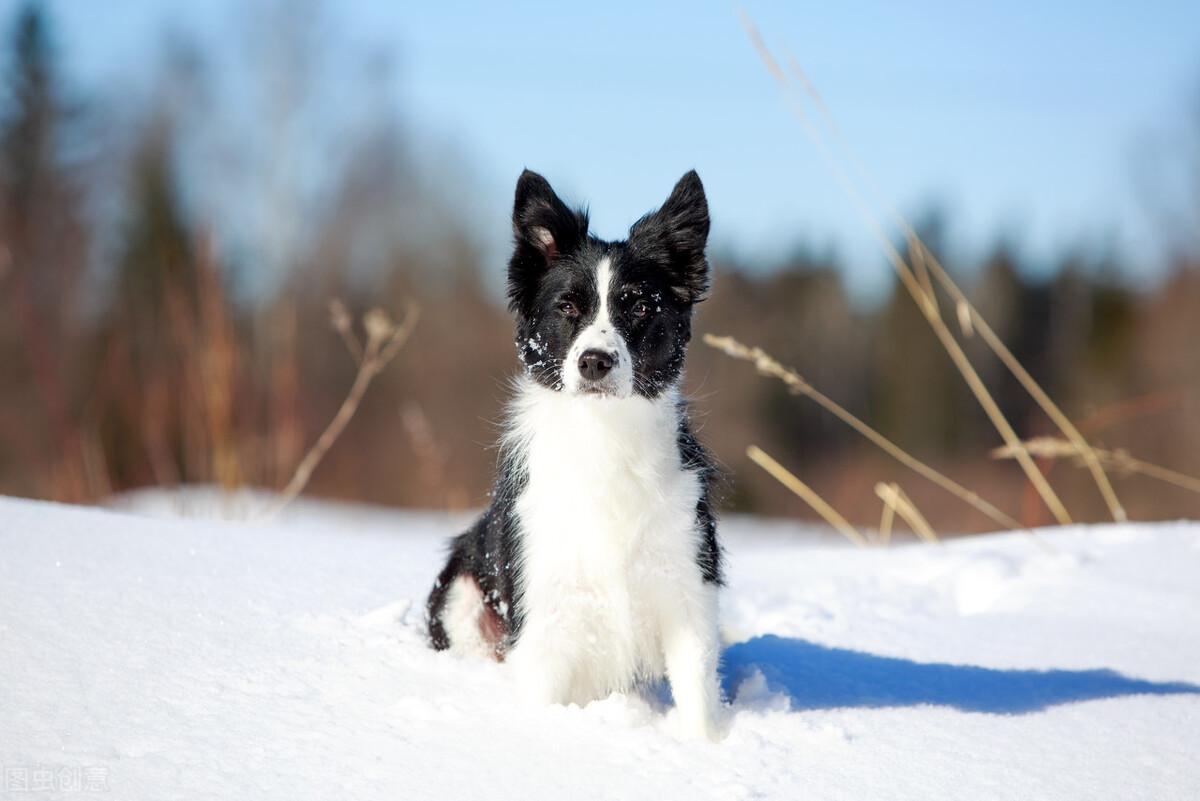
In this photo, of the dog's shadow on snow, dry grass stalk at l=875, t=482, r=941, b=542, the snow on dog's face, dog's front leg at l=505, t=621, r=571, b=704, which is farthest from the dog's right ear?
dry grass stalk at l=875, t=482, r=941, b=542

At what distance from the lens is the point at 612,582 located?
2775mm

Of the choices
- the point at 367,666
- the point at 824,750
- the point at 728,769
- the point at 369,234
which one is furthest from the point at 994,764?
the point at 369,234

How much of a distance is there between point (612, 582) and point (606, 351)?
68cm

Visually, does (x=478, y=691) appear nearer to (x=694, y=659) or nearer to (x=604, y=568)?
(x=604, y=568)

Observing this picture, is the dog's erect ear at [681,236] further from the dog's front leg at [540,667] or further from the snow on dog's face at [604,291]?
the dog's front leg at [540,667]

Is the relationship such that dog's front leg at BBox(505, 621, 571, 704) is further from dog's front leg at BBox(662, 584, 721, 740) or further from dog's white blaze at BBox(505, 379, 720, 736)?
dog's front leg at BBox(662, 584, 721, 740)

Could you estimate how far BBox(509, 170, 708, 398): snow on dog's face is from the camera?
116 inches

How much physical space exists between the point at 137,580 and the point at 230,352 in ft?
8.36

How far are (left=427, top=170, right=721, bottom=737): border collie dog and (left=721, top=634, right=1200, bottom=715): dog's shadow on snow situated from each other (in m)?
0.38

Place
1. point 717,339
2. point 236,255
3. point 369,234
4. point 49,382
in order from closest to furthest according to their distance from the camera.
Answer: point 717,339, point 49,382, point 236,255, point 369,234

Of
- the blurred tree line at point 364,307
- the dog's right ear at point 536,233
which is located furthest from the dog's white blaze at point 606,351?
the blurred tree line at point 364,307

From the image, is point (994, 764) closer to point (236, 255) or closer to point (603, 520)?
point (603, 520)

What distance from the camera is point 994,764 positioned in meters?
2.46

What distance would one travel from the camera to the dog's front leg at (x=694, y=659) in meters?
2.64
